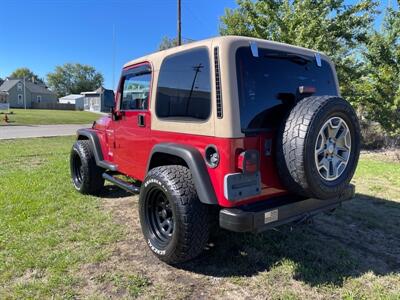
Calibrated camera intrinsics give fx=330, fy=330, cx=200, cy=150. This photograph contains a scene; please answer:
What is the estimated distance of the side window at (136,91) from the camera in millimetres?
3837

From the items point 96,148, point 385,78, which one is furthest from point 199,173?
point 385,78

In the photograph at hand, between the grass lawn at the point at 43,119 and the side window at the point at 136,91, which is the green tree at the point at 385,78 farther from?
the grass lawn at the point at 43,119

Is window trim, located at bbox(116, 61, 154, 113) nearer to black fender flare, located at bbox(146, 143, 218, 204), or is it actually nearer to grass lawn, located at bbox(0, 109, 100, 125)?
black fender flare, located at bbox(146, 143, 218, 204)

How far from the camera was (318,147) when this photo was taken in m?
2.78

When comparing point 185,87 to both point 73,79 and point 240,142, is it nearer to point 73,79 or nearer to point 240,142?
point 240,142

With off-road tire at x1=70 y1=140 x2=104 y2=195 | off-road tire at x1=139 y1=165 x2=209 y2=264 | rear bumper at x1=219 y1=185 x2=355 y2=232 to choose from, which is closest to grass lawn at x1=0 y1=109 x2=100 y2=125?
off-road tire at x1=70 y1=140 x2=104 y2=195

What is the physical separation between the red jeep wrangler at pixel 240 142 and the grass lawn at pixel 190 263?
373 millimetres

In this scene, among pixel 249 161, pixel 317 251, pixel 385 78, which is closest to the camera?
pixel 249 161

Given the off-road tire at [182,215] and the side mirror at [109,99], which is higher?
the side mirror at [109,99]

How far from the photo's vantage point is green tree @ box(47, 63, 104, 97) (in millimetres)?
96625

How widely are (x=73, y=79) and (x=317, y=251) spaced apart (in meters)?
105

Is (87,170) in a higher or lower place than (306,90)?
lower

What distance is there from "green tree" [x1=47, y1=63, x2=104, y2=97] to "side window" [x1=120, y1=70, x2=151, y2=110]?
98421 mm

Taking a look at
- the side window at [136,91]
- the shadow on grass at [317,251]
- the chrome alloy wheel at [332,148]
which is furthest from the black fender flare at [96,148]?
the chrome alloy wheel at [332,148]
